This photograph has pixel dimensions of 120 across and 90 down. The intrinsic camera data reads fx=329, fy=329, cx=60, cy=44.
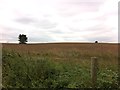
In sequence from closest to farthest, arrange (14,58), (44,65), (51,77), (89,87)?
(89,87) < (51,77) < (44,65) < (14,58)

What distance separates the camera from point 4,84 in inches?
501

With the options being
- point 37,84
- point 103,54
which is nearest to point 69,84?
point 37,84

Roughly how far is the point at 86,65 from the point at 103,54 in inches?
258

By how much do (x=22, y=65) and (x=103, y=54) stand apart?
366 inches

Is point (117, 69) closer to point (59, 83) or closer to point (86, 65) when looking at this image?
point (86, 65)

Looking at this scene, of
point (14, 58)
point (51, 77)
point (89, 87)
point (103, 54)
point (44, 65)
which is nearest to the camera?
point (89, 87)

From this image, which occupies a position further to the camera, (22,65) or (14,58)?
(14,58)

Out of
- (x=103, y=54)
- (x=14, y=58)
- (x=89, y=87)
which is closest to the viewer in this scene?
(x=89, y=87)

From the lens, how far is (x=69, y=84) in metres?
12.3

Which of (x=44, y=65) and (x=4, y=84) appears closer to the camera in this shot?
(x=4, y=84)

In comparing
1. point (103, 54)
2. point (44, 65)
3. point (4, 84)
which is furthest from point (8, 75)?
point (103, 54)

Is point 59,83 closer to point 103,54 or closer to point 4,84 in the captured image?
point 4,84

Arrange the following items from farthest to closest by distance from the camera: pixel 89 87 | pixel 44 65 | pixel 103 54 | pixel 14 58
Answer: pixel 103 54
pixel 14 58
pixel 44 65
pixel 89 87

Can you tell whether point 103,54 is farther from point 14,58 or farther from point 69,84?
point 69,84
